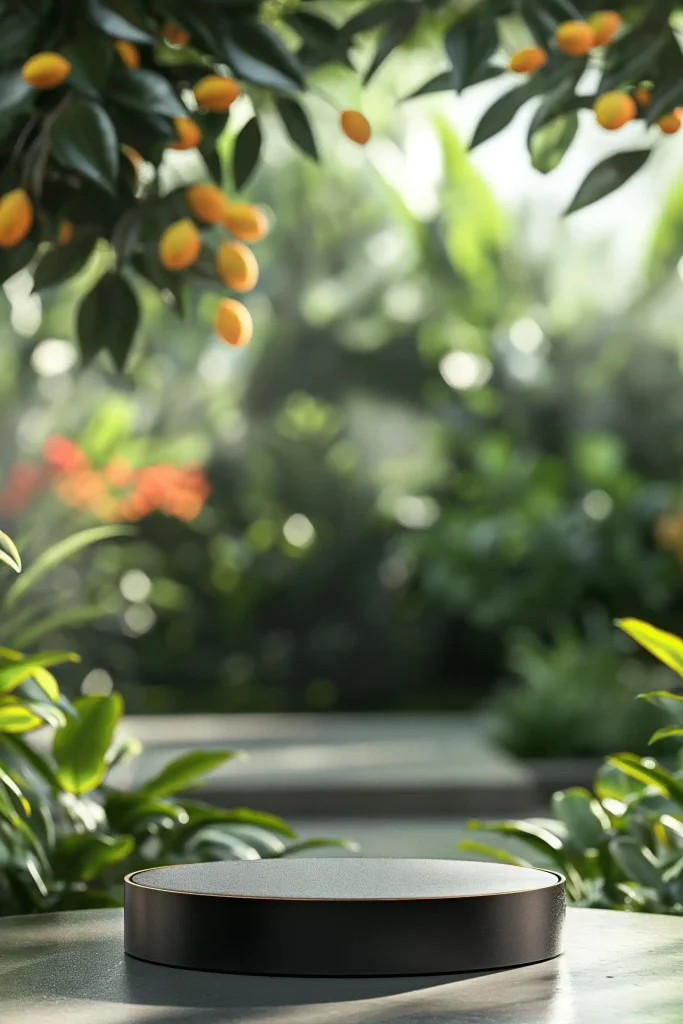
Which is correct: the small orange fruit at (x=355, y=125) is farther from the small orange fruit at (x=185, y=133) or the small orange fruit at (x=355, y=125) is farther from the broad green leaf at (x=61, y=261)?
the broad green leaf at (x=61, y=261)

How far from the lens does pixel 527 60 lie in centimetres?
224

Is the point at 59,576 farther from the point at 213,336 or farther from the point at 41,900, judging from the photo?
the point at 41,900

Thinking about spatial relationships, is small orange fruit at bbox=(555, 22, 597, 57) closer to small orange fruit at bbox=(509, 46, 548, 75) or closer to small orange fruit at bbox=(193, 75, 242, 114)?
small orange fruit at bbox=(509, 46, 548, 75)

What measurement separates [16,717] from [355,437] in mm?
12030

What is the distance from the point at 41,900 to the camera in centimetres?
232

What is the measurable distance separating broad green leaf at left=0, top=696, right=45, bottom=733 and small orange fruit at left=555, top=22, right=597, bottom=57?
1.22 metres

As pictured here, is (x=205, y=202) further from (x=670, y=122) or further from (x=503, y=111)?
(x=670, y=122)

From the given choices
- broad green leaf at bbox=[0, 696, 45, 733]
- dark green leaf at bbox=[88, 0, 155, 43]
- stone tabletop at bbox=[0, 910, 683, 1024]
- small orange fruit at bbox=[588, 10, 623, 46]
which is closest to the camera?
stone tabletop at bbox=[0, 910, 683, 1024]

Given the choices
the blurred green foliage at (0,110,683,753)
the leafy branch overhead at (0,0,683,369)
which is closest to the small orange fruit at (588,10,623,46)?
the leafy branch overhead at (0,0,683,369)

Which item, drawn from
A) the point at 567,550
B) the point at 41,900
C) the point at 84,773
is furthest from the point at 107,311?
the point at 567,550

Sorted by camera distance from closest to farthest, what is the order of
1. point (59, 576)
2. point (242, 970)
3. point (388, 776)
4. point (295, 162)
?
1. point (242, 970)
2. point (388, 776)
3. point (295, 162)
4. point (59, 576)

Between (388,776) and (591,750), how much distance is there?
6.30ft

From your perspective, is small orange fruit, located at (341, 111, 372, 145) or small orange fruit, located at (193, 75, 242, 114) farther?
small orange fruit, located at (341, 111, 372, 145)

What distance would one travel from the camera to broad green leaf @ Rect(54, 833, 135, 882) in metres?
2.37
